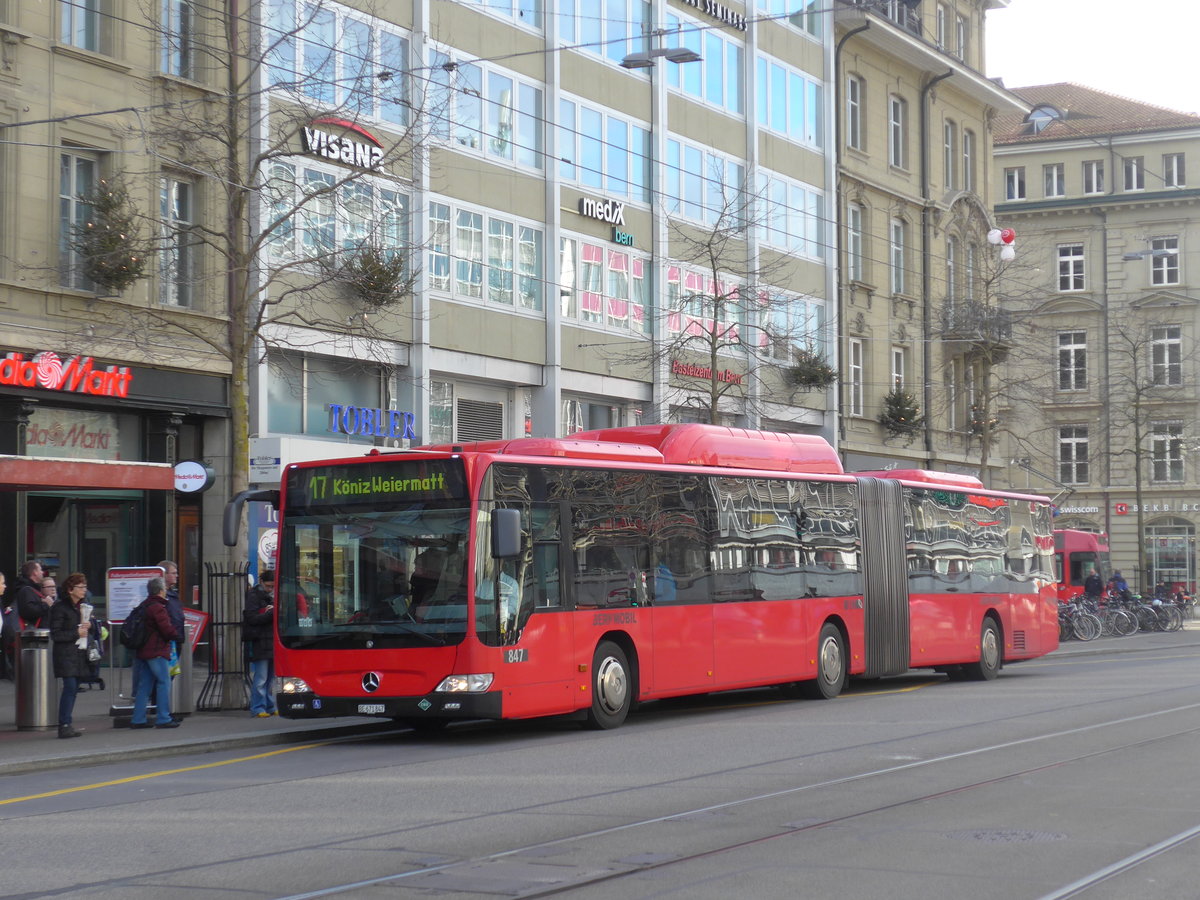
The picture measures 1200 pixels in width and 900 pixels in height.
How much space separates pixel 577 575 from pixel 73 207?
35.9 ft

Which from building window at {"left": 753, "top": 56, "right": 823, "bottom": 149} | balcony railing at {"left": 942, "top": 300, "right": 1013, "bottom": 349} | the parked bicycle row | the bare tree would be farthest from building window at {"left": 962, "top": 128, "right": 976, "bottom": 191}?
the bare tree

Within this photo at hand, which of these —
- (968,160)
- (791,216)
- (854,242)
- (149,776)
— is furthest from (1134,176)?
(149,776)

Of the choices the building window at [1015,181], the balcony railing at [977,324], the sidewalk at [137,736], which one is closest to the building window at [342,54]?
the sidewalk at [137,736]

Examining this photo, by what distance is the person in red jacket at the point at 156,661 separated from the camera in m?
16.7

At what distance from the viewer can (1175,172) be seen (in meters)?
69.9

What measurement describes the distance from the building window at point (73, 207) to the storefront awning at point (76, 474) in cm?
333

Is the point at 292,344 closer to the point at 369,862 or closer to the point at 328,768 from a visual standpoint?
the point at 328,768

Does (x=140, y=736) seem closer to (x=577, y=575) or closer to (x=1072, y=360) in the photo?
(x=577, y=575)

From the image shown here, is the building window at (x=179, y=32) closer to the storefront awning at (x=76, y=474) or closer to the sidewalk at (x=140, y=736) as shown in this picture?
the storefront awning at (x=76, y=474)

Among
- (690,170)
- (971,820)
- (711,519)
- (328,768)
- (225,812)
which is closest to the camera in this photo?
(971,820)

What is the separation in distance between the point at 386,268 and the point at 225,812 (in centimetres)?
1610

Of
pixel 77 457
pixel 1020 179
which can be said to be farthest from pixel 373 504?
pixel 1020 179

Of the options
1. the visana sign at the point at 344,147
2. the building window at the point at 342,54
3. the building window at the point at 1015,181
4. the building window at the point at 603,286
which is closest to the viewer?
the building window at the point at 342,54

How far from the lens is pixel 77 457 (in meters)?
23.5
